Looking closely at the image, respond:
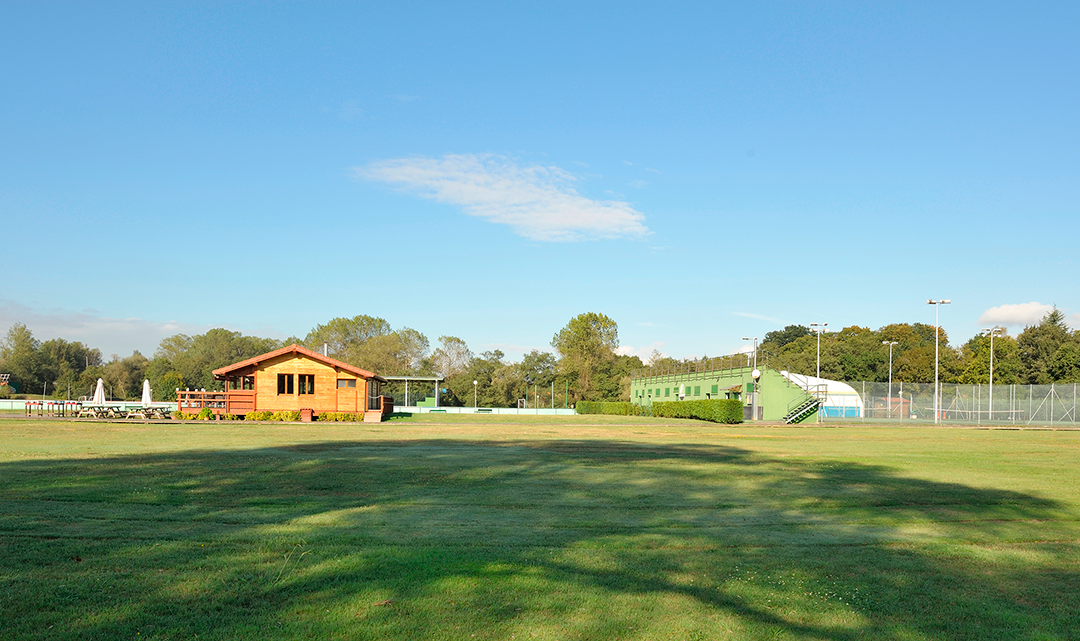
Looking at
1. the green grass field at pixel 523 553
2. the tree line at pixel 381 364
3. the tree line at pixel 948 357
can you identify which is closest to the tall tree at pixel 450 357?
the tree line at pixel 381 364

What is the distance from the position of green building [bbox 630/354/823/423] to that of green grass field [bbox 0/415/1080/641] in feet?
128

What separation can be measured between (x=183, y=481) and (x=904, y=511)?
11.1 m

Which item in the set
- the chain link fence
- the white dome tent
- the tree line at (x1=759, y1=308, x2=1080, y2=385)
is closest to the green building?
the chain link fence

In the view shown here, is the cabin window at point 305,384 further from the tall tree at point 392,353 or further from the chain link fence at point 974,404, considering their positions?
the tall tree at point 392,353

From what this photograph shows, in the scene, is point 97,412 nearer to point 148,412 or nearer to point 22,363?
point 148,412

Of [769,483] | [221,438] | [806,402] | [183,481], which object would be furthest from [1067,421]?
[183,481]

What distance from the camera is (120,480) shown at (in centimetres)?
1168

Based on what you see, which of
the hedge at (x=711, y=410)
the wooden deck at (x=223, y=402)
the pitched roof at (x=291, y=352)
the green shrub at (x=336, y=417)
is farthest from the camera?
the hedge at (x=711, y=410)

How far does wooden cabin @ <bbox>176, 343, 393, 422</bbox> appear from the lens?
40.8 m

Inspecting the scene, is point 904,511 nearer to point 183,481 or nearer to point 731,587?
point 731,587

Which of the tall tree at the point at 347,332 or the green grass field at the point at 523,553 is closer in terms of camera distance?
the green grass field at the point at 523,553

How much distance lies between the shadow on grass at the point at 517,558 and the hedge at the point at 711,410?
3114cm

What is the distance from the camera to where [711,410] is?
149ft

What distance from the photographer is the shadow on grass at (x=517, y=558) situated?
542 centimetres
